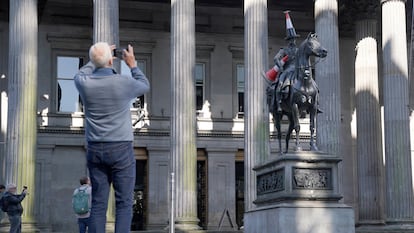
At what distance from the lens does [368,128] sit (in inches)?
1431

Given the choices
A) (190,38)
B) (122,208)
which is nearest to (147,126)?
(190,38)

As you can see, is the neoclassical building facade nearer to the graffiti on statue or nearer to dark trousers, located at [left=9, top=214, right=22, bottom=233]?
dark trousers, located at [left=9, top=214, right=22, bottom=233]

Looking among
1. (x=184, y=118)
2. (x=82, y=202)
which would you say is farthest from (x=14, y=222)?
(x=184, y=118)

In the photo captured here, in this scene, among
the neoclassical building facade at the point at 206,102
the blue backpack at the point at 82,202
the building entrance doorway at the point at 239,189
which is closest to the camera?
the blue backpack at the point at 82,202

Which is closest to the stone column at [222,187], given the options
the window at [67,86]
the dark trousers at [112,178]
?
the window at [67,86]

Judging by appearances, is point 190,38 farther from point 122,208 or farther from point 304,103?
point 122,208

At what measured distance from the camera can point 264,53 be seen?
96.9ft

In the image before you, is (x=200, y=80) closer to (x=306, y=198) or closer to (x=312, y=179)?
(x=312, y=179)

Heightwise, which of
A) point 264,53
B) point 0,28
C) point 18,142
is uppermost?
point 0,28

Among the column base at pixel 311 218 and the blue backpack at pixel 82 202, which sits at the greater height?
the blue backpack at pixel 82 202

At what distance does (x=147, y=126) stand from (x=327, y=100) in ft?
34.8

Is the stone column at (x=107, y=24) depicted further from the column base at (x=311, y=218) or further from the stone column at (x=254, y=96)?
the column base at (x=311, y=218)

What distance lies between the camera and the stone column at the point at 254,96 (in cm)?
2883

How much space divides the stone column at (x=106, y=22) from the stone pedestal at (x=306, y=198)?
12899 mm
